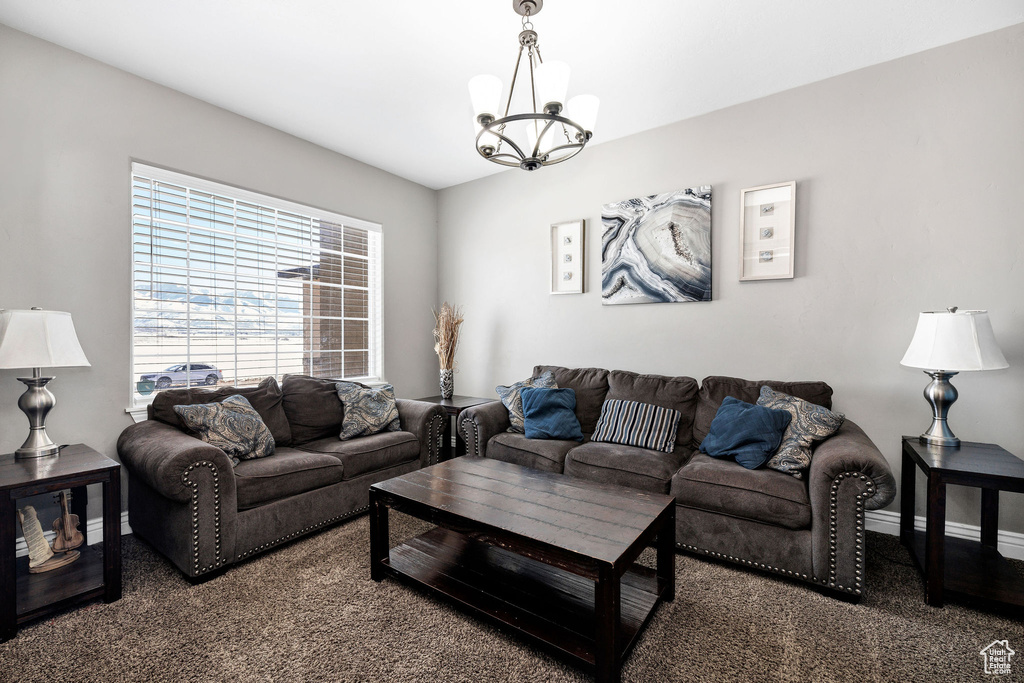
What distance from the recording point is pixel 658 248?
137 inches

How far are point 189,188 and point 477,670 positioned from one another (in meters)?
3.38

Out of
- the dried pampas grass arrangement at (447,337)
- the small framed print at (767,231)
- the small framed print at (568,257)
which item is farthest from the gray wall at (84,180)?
the small framed print at (767,231)

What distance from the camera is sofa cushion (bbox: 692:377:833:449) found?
9.18 ft

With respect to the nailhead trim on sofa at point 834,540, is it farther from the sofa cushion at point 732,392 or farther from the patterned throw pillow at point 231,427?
the patterned throw pillow at point 231,427

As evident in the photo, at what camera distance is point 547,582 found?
2.00 metres

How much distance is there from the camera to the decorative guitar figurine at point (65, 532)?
2.25 meters

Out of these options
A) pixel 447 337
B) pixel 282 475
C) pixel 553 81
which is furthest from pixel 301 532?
pixel 553 81

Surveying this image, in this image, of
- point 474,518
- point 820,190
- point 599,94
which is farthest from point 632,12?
point 474,518

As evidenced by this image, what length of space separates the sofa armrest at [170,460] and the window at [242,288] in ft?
1.67

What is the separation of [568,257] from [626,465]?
195 cm

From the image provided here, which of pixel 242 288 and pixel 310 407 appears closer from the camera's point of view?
pixel 310 407

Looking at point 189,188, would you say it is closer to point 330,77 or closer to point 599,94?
point 330,77

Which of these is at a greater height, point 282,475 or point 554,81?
point 554,81

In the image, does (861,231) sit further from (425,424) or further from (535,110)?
(425,424)
